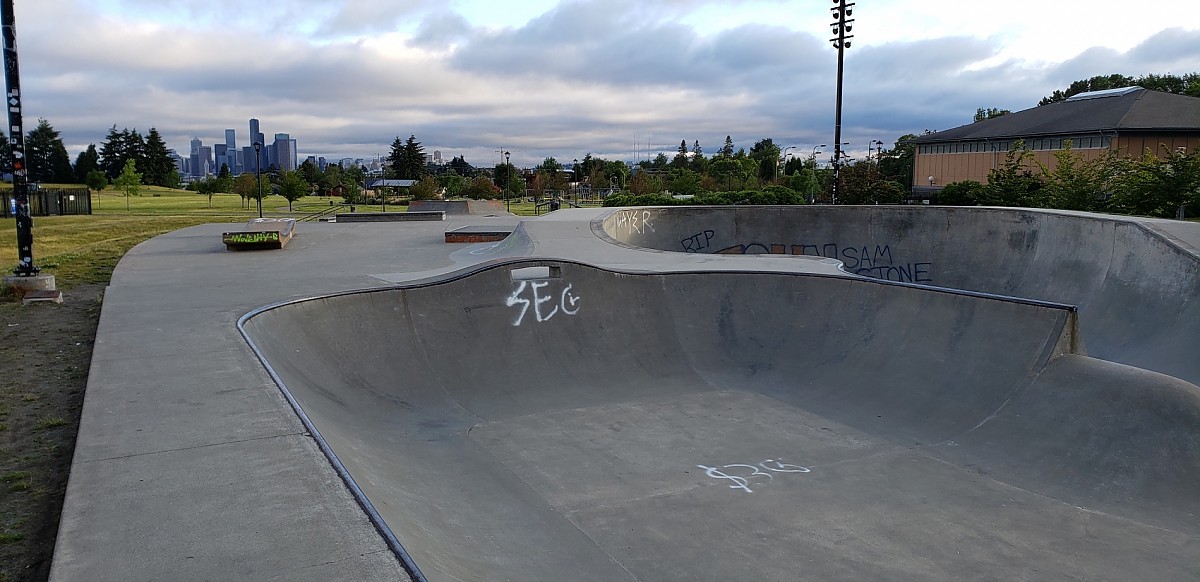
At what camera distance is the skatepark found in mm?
4188

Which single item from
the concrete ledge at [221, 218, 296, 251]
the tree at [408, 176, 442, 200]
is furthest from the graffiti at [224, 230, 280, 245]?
the tree at [408, 176, 442, 200]

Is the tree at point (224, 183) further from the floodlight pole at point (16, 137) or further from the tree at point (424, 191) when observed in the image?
the floodlight pole at point (16, 137)

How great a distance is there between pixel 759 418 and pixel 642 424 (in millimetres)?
1407

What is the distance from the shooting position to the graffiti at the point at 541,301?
10.2 metres

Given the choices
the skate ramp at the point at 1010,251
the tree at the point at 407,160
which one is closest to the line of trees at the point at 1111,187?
the skate ramp at the point at 1010,251

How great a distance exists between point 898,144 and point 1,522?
94443 mm

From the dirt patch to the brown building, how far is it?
35250 millimetres

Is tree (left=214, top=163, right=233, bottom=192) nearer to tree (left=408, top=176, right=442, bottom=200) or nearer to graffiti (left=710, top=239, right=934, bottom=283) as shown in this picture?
tree (left=408, top=176, right=442, bottom=200)

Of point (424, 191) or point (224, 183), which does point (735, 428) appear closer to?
point (424, 191)

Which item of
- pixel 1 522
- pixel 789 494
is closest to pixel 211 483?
pixel 1 522

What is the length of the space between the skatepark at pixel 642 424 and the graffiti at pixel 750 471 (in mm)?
32

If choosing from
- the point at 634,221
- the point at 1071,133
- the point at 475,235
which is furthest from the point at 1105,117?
the point at 475,235

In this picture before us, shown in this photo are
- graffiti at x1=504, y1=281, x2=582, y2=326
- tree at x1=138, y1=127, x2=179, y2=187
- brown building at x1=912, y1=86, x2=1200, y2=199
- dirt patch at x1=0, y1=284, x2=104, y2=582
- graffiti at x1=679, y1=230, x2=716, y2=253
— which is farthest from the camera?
tree at x1=138, y1=127, x2=179, y2=187

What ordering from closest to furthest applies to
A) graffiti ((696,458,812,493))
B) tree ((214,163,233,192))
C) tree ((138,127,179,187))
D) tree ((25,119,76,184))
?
graffiti ((696,458,812,493)) → tree ((214,163,233,192)) → tree ((25,119,76,184)) → tree ((138,127,179,187))
